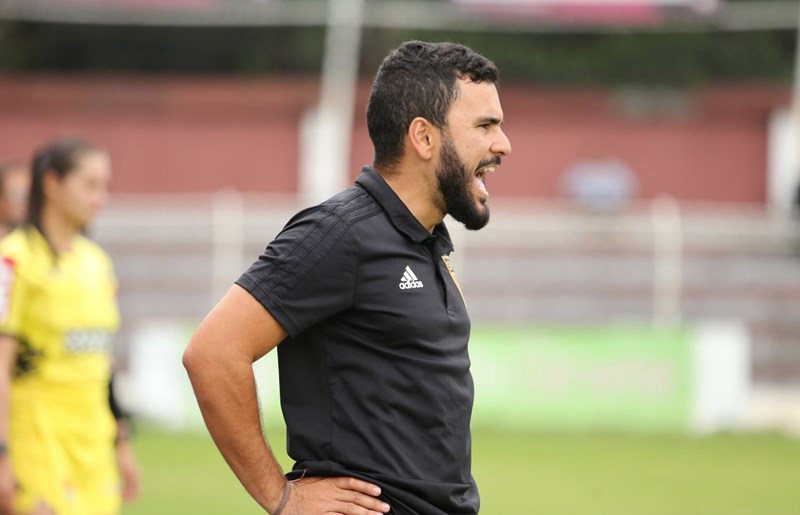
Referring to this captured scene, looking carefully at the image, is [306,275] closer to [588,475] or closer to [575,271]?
[588,475]

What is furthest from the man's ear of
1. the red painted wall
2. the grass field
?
the red painted wall

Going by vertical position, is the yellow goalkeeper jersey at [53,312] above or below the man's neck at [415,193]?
below

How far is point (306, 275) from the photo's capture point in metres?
A: 3.69

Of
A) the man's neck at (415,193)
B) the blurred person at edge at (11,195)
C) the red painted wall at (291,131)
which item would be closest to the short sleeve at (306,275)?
the man's neck at (415,193)

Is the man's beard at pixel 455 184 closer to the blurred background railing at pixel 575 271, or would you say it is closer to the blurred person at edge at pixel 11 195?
the blurred person at edge at pixel 11 195

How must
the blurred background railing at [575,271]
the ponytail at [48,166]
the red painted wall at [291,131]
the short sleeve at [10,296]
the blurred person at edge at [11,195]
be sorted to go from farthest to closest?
1. the red painted wall at [291,131]
2. the blurred background railing at [575,271]
3. the blurred person at edge at [11,195]
4. the ponytail at [48,166]
5. the short sleeve at [10,296]

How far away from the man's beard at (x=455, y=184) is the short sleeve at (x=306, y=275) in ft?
1.17

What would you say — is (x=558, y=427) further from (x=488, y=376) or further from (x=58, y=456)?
(x=58, y=456)

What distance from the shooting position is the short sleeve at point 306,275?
12.1ft

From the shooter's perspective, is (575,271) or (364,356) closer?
(364,356)

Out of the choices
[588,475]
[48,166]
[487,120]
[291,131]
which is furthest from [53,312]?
[291,131]

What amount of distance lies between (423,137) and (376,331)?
0.56 metres

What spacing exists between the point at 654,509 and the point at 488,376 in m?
4.94

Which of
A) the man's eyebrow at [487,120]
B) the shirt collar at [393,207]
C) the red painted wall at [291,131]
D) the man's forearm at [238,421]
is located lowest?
the man's forearm at [238,421]
